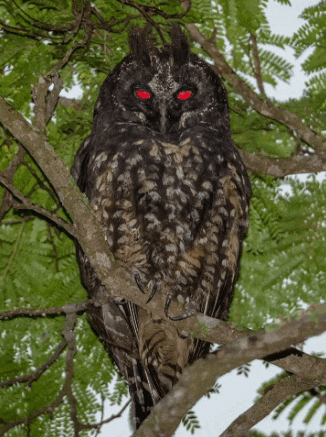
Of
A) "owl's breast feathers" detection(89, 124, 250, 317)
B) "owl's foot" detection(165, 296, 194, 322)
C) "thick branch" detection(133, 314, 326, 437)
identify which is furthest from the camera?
"owl's breast feathers" detection(89, 124, 250, 317)

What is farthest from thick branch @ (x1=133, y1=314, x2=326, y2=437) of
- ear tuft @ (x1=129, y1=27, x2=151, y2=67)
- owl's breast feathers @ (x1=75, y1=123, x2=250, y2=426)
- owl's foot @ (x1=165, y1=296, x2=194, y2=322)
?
ear tuft @ (x1=129, y1=27, x2=151, y2=67)

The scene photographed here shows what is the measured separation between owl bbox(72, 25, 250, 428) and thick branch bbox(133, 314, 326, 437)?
59 cm

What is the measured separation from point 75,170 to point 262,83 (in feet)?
4.17

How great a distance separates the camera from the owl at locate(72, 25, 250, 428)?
3309mm

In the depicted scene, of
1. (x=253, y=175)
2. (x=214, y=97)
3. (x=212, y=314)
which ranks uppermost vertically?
(x=214, y=97)

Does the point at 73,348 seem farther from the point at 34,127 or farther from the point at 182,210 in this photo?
the point at 34,127

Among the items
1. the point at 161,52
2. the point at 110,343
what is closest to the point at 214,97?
the point at 161,52

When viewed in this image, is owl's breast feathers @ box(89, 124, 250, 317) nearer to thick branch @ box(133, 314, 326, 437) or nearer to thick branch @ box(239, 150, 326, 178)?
thick branch @ box(239, 150, 326, 178)

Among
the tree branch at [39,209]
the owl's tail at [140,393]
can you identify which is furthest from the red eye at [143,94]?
the owl's tail at [140,393]

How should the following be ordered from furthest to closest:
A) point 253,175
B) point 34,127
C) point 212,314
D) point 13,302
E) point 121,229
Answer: point 253,175 < point 13,302 < point 212,314 < point 121,229 < point 34,127

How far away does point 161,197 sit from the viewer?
3.29m

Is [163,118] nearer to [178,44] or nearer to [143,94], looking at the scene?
[143,94]

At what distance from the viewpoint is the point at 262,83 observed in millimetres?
3998

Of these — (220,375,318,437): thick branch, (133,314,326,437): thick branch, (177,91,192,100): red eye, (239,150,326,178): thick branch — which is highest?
(177,91,192,100): red eye
